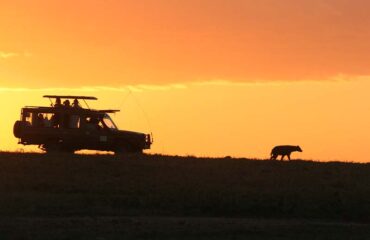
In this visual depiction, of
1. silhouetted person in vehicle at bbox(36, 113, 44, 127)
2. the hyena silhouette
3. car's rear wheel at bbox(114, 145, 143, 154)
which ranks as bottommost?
car's rear wheel at bbox(114, 145, 143, 154)

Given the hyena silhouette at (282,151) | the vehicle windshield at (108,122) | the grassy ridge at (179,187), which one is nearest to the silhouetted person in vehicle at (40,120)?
the vehicle windshield at (108,122)

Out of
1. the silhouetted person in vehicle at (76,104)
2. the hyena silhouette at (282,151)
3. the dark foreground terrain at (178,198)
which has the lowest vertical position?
the dark foreground terrain at (178,198)

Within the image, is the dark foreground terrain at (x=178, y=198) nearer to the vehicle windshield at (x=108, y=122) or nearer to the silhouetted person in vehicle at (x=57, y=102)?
the vehicle windshield at (x=108, y=122)

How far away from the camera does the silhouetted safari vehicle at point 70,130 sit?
44.3 m

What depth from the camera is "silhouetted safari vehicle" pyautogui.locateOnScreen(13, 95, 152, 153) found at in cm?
4428

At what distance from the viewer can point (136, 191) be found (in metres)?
32.2

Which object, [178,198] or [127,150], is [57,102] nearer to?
[127,150]

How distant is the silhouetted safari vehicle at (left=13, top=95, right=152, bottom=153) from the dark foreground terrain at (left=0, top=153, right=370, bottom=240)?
492cm

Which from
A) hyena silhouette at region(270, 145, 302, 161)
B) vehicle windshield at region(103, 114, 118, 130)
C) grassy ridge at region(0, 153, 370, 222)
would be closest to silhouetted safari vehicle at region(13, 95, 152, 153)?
vehicle windshield at region(103, 114, 118, 130)

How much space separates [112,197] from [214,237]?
890 centimetres

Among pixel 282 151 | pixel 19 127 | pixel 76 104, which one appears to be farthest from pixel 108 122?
pixel 282 151

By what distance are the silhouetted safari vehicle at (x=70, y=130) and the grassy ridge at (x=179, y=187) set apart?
4.82m

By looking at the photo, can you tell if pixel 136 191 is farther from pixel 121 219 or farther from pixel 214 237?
pixel 214 237

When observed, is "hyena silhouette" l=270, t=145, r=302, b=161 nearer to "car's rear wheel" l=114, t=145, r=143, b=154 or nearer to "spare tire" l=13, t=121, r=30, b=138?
"car's rear wheel" l=114, t=145, r=143, b=154
